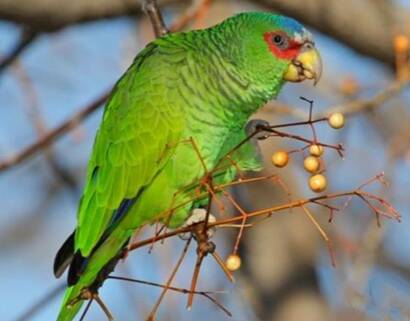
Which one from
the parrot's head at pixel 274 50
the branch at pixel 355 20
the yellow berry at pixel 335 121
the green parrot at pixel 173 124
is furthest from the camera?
the branch at pixel 355 20

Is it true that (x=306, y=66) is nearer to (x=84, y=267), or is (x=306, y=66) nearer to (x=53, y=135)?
(x=84, y=267)

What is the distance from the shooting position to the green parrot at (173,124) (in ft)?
10.1

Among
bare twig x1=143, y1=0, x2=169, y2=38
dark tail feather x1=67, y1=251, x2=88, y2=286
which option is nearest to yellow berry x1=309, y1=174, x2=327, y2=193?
dark tail feather x1=67, y1=251, x2=88, y2=286

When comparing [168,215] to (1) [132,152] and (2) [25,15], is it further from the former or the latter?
(2) [25,15]

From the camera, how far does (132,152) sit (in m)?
3.14

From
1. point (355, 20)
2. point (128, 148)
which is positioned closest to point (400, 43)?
point (355, 20)

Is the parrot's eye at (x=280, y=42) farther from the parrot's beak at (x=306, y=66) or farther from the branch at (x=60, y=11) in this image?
the branch at (x=60, y=11)

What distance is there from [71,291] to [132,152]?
43 cm

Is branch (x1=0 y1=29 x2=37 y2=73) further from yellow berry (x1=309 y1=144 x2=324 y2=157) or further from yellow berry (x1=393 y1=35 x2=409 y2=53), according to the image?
yellow berry (x1=309 y1=144 x2=324 y2=157)

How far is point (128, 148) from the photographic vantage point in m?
3.14

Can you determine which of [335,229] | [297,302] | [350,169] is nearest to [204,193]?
[297,302]

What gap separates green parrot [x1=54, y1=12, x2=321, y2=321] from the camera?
10.1 feet

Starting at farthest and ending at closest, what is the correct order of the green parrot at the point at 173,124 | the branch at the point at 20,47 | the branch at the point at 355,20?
1. the branch at the point at 355,20
2. the branch at the point at 20,47
3. the green parrot at the point at 173,124

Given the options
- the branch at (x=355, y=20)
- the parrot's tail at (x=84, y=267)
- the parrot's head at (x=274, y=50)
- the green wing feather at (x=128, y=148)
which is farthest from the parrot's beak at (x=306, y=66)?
the branch at (x=355, y=20)
